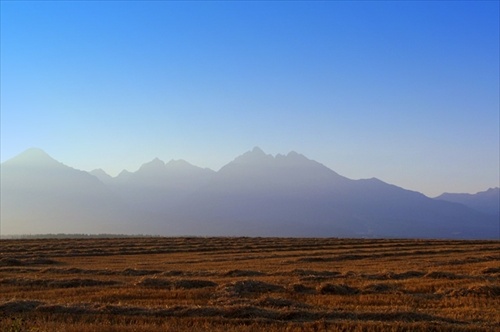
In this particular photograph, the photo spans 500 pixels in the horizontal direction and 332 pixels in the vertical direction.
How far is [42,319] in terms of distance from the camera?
13.3 meters

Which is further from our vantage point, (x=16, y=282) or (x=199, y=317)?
(x=16, y=282)

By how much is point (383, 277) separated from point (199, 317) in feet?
40.2

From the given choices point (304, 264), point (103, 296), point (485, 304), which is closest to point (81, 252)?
point (304, 264)

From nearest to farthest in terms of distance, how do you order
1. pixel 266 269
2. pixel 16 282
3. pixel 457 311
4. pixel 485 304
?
pixel 457 311 < pixel 485 304 < pixel 16 282 < pixel 266 269

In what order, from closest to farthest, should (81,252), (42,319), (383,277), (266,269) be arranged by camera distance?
(42,319) → (383,277) → (266,269) → (81,252)

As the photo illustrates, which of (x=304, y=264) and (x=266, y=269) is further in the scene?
(x=304, y=264)

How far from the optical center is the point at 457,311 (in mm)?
14578

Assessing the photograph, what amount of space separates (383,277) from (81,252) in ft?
93.1

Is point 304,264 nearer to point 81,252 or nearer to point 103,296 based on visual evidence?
point 103,296

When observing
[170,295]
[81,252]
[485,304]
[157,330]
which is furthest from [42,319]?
[81,252]

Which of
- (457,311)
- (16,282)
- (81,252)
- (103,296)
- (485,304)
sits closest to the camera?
(457,311)

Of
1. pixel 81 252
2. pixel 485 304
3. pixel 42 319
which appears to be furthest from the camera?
pixel 81 252

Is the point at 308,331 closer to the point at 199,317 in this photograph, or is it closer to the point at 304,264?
the point at 199,317

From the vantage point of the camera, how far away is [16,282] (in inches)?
861
